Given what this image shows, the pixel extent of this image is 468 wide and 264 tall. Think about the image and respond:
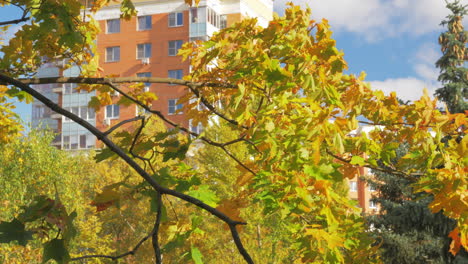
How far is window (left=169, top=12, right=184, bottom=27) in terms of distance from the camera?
45.5m

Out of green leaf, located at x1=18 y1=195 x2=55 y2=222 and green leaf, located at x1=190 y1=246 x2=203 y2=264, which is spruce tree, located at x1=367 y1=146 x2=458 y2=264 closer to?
green leaf, located at x1=190 y1=246 x2=203 y2=264

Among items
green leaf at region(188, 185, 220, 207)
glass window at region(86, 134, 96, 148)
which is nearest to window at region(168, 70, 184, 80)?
glass window at region(86, 134, 96, 148)

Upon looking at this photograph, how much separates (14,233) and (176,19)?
44924 mm

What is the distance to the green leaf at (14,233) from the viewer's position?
1.90 m

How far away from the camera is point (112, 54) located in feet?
156

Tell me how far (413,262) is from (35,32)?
1495cm

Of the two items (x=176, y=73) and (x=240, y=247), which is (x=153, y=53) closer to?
(x=176, y=73)

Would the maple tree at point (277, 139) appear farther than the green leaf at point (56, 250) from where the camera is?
Yes

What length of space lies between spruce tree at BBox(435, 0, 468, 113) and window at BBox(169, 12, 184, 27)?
90.6ft

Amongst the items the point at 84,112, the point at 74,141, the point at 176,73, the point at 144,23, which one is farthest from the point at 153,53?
the point at 74,141

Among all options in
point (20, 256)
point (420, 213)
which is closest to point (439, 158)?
point (420, 213)

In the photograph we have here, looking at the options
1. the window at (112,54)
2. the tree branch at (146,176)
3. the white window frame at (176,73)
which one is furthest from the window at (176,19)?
the tree branch at (146,176)

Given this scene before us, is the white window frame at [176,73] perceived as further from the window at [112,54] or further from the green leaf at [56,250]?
the green leaf at [56,250]

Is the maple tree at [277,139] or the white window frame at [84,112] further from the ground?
the white window frame at [84,112]
